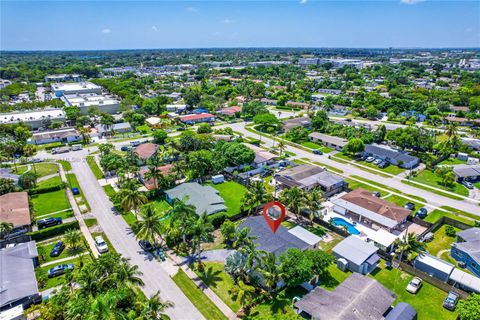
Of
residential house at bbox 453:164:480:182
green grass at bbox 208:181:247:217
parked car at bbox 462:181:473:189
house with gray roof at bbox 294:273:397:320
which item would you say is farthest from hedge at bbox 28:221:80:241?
residential house at bbox 453:164:480:182

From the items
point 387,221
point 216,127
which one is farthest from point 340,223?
point 216,127

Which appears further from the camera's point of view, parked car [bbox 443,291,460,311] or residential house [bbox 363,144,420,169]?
residential house [bbox 363,144,420,169]

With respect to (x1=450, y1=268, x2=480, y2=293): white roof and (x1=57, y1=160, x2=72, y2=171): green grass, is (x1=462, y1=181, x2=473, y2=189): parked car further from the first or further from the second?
(x1=57, y1=160, x2=72, y2=171): green grass

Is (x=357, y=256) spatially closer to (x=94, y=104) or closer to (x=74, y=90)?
(x=94, y=104)

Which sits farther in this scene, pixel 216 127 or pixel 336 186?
pixel 216 127

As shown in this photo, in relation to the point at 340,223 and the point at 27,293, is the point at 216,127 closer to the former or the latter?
the point at 340,223

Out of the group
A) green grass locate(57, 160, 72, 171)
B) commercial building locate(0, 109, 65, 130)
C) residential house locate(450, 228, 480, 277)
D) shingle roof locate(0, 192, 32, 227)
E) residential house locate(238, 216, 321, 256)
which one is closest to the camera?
residential house locate(450, 228, 480, 277)

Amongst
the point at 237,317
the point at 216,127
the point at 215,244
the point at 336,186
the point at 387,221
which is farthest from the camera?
the point at 216,127
